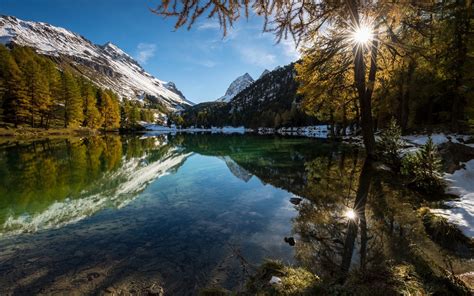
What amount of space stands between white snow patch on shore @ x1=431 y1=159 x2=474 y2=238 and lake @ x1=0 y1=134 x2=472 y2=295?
3.27 ft

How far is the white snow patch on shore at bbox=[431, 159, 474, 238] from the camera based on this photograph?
716cm

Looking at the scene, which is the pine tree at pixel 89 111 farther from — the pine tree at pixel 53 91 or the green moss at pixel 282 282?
the green moss at pixel 282 282

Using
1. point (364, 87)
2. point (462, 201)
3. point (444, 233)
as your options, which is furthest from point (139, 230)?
point (364, 87)

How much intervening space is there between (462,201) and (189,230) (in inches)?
381

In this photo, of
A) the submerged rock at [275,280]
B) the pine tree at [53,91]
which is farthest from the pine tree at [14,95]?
the submerged rock at [275,280]

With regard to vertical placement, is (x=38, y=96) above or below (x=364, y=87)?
above

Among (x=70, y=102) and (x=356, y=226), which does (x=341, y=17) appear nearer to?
(x=356, y=226)

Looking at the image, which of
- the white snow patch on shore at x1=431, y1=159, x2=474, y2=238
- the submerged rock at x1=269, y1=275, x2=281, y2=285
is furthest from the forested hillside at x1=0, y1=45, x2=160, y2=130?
the white snow patch on shore at x1=431, y1=159, x2=474, y2=238

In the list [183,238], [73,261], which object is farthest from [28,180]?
[183,238]

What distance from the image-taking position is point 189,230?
8320mm

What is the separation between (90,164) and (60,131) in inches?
1929

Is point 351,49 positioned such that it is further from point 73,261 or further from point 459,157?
point 73,261

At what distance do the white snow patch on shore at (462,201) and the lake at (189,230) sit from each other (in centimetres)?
100

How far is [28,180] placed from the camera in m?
15.5
